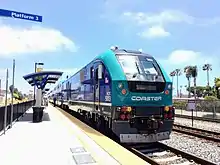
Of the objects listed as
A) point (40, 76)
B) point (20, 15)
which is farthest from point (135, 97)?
point (40, 76)

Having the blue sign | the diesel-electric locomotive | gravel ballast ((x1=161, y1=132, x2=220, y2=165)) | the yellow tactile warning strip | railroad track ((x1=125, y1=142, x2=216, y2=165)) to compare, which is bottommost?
gravel ballast ((x1=161, y1=132, x2=220, y2=165))

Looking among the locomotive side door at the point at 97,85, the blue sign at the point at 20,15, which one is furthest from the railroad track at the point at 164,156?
the blue sign at the point at 20,15

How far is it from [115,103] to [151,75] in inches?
68.3

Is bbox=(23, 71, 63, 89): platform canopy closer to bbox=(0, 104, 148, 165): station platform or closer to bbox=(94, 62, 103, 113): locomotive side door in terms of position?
bbox=(94, 62, 103, 113): locomotive side door

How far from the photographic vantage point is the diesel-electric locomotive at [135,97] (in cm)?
868

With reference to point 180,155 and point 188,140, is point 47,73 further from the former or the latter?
point 180,155

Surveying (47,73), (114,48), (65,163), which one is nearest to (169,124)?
(114,48)

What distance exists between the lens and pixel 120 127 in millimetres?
8602

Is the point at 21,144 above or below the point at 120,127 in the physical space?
below

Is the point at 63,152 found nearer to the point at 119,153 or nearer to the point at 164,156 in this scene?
the point at 119,153

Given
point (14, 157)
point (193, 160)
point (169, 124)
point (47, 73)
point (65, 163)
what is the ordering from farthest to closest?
point (47, 73)
point (169, 124)
point (193, 160)
point (14, 157)
point (65, 163)

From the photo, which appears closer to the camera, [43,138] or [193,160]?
[193,160]

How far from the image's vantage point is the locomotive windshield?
923 cm

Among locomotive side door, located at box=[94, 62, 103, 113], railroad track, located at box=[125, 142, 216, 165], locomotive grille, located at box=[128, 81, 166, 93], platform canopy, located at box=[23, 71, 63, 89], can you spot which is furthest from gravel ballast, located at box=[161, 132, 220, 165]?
platform canopy, located at box=[23, 71, 63, 89]
